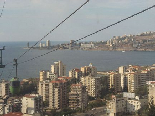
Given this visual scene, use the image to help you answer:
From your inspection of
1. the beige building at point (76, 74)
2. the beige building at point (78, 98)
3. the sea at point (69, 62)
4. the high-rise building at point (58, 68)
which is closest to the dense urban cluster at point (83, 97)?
the beige building at point (78, 98)

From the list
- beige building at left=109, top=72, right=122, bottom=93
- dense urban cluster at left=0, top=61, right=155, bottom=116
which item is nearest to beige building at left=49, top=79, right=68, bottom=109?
dense urban cluster at left=0, top=61, right=155, bottom=116

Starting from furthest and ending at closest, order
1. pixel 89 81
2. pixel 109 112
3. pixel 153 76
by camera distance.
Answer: pixel 153 76 → pixel 89 81 → pixel 109 112

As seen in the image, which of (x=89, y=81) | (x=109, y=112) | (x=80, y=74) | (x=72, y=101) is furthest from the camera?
(x=80, y=74)

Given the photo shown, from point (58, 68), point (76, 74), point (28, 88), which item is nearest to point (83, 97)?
point (28, 88)

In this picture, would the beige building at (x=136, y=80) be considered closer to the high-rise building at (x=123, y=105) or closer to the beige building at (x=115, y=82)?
the beige building at (x=115, y=82)

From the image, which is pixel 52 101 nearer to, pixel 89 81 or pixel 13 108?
pixel 13 108

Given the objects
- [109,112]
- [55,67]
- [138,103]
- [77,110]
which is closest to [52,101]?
[77,110]

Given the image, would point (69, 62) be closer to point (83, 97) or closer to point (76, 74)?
point (76, 74)
